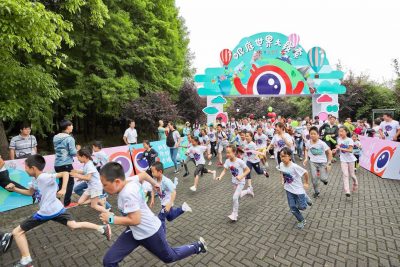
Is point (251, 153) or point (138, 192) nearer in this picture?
point (138, 192)

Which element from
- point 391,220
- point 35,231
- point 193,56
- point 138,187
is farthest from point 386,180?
point 193,56

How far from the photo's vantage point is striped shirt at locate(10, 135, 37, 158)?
22.1ft

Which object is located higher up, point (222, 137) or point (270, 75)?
point (270, 75)

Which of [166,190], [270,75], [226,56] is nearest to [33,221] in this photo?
[166,190]

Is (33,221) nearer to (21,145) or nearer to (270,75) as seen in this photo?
(21,145)

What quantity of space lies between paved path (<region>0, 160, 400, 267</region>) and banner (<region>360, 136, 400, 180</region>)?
1.57 meters

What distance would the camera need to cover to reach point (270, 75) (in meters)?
17.6

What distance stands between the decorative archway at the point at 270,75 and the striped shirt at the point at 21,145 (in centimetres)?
1175

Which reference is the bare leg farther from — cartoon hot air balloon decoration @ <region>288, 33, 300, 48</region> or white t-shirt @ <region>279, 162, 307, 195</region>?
cartoon hot air balloon decoration @ <region>288, 33, 300, 48</region>

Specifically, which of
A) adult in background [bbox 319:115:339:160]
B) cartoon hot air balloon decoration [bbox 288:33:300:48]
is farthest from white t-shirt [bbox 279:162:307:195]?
cartoon hot air balloon decoration [bbox 288:33:300:48]

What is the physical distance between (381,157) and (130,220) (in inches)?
380

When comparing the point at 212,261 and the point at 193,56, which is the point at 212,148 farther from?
the point at 193,56

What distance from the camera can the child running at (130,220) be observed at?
8.49ft

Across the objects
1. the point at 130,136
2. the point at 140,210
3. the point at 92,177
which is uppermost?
the point at 130,136
